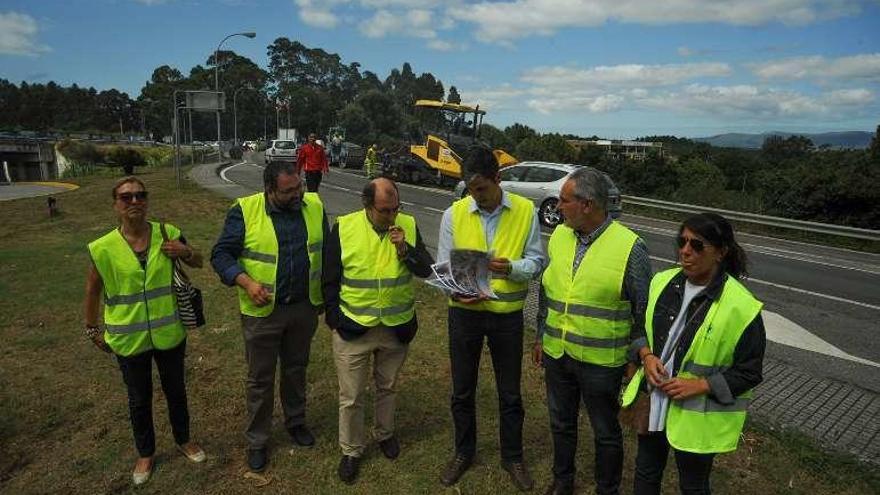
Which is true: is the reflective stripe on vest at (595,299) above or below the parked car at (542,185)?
above

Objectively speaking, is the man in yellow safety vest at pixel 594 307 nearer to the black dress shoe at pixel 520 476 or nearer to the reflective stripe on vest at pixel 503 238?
the reflective stripe on vest at pixel 503 238

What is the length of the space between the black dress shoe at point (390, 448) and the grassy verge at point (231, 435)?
45 mm

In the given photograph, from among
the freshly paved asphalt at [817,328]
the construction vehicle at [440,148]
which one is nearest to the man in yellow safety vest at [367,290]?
the freshly paved asphalt at [817,328]

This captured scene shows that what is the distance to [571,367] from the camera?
290 centimetres

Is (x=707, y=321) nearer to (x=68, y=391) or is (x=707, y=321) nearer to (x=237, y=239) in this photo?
(x=237, y=239)

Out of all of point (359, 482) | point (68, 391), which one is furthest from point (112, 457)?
point (359, 482)

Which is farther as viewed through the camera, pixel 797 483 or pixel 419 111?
pixel 419 111

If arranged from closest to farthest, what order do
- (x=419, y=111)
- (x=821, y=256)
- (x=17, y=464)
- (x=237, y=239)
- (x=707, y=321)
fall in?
1. (x=707, y=321)
2. (x=237, y=239)
3. (x=17, y=464)
4. (x=821, y=256)
5. (x=419, y=111)

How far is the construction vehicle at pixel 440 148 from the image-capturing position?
22391 millimetres

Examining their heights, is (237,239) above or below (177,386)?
above

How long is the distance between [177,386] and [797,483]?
400 centimetres

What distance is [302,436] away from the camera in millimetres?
3850

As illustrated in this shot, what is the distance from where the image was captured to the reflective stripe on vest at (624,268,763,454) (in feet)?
7.30

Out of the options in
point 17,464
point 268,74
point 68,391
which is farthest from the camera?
point 268,74
